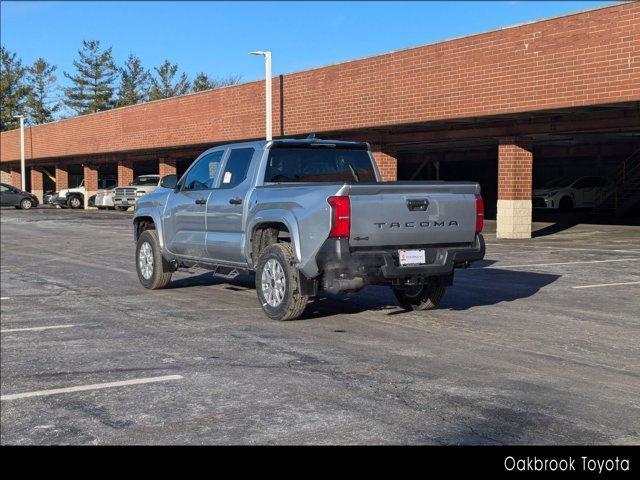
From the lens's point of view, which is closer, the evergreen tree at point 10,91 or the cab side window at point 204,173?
the cab side window at point 204,173

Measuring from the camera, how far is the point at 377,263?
332 inches

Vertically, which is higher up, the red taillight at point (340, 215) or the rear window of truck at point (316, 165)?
the rear window of truck at point (316, 165)

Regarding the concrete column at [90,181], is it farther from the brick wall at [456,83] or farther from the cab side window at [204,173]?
the cab side window at [204,173]

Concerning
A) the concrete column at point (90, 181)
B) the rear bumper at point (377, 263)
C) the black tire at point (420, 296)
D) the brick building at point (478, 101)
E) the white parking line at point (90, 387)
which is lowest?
the white parking line at point (90, 387)

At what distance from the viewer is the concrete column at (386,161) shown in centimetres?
2633

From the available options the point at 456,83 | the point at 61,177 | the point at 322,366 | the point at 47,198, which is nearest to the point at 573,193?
the point at 456,83

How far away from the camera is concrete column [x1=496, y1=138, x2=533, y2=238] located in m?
22.8

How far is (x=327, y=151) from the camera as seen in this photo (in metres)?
10.2

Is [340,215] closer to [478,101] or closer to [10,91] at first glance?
[478,101]

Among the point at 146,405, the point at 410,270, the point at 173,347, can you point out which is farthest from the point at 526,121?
the point at 146,405

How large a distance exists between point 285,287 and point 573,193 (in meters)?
30.2

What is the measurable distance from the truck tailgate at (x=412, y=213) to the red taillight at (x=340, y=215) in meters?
0.06

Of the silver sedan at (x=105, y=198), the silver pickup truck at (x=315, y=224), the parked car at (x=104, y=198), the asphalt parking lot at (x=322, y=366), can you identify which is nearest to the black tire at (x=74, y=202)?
the parked car at (x=104, y=198)

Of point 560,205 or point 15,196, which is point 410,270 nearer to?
point 560,205
